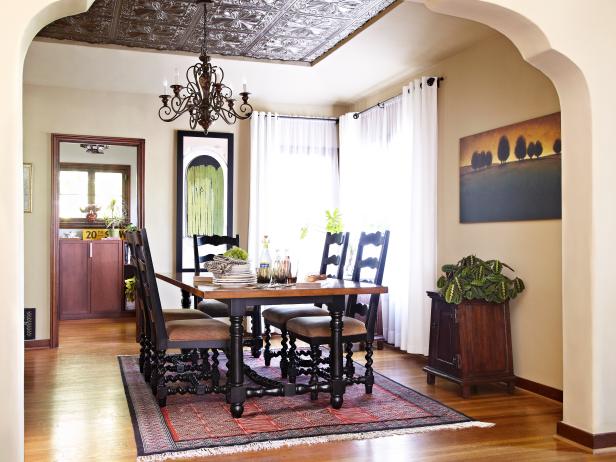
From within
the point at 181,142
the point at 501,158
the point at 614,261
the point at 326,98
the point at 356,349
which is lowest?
the point at 356,349

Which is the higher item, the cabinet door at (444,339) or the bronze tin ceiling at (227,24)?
the bronze tin ceiling at (227,24)

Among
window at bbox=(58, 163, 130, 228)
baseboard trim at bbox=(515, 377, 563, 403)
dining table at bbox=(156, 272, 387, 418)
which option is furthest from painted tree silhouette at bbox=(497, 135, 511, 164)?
window at bbox=(58, 163, 130, 228)

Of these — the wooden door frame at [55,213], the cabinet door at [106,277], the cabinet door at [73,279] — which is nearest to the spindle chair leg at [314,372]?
the wooden door frame at [55,213]

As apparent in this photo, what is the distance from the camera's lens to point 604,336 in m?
3.49

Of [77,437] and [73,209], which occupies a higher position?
[73,209]

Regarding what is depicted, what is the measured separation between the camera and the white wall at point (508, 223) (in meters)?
4.45

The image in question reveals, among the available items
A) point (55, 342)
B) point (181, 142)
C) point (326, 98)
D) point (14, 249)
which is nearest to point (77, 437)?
point (14, 249)

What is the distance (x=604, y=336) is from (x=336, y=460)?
4.99 ft

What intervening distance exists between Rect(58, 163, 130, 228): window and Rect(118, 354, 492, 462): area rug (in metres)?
5.93

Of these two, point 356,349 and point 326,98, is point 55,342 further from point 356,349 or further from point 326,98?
point 326,98

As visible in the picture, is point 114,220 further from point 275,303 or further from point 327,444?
point 327,444

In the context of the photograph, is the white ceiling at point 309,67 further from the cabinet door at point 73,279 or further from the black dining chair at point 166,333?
the cabinet door at point 73,279

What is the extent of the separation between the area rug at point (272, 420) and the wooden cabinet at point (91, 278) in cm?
452

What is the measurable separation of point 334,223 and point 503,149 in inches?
108
